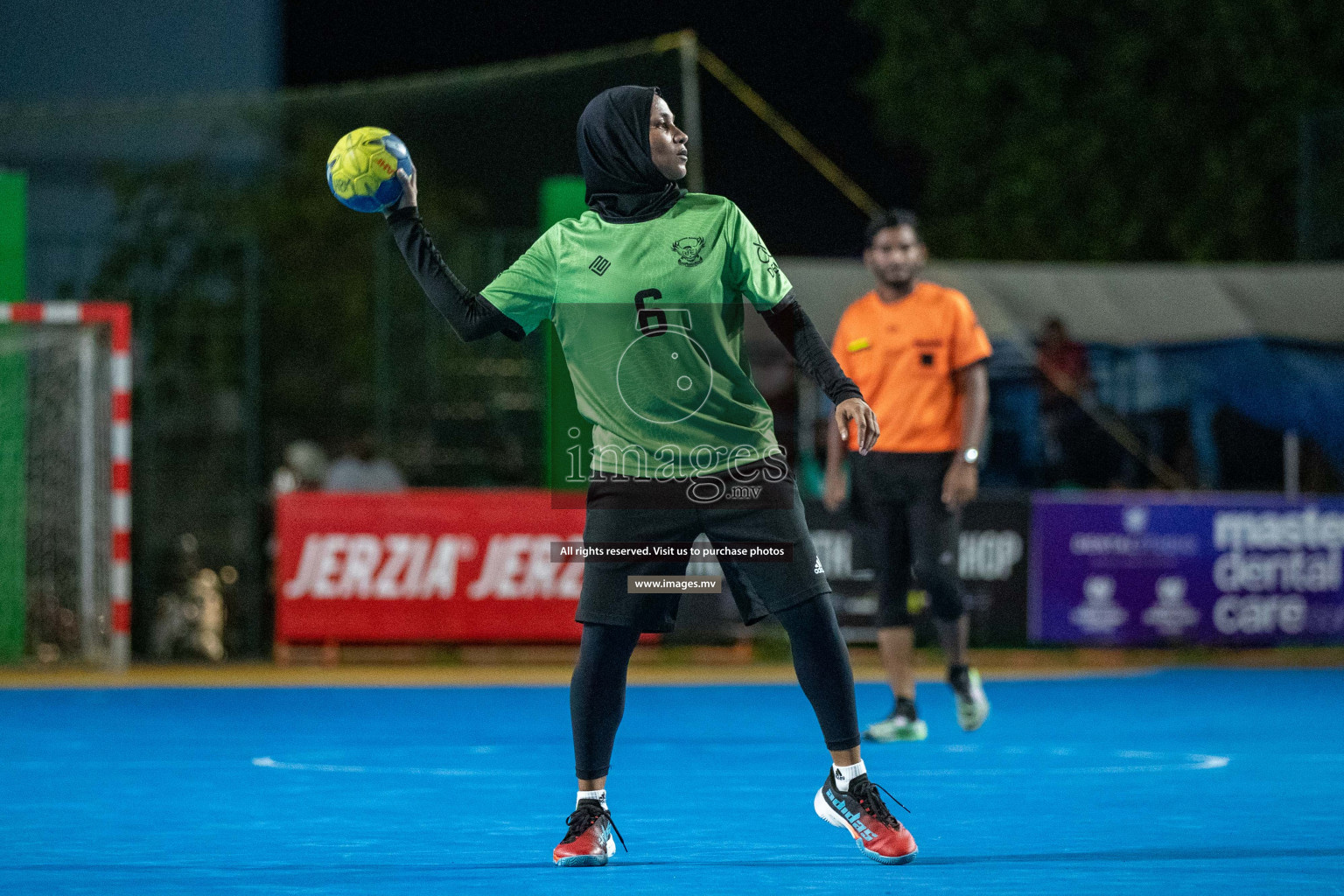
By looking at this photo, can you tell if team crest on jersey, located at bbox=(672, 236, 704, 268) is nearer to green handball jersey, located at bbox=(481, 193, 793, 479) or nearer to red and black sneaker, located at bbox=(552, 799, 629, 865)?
green handball jersey, located at bbox=(481, 193, 793, 479)

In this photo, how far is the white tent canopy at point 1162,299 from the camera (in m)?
16.0

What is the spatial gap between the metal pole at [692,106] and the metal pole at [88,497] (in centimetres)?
444

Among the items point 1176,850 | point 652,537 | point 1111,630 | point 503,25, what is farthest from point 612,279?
point 503,25

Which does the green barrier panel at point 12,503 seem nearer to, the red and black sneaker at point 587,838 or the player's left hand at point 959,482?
the player's left hand at point 959,482

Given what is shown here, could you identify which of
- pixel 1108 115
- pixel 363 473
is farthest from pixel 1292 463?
pixel 1108 115

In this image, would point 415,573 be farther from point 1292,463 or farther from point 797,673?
point 797,673

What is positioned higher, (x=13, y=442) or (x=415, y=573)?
(x=13, y=442)

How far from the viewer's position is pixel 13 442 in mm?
13961

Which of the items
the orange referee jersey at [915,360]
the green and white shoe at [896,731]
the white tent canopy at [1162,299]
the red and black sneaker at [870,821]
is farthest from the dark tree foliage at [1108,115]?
the red and black sneaker at [870,821]

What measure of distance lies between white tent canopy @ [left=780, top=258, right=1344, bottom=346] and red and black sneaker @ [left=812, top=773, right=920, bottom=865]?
1057cm

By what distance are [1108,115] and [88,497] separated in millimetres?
18795

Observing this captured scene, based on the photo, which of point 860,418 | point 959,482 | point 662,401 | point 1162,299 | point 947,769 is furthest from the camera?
point 1162,299

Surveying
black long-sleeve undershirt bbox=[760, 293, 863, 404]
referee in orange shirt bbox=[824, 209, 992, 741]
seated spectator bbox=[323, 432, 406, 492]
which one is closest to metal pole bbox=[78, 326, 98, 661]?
seated spectator bbox=[323, 432, 406, 492]

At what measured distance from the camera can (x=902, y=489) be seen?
332 inches
